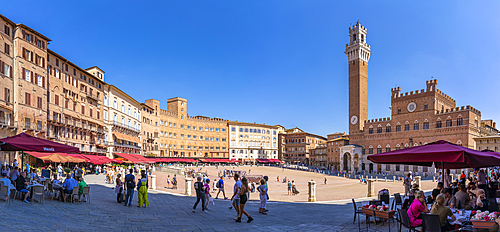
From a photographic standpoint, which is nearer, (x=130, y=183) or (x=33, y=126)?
(x=130, y=183)

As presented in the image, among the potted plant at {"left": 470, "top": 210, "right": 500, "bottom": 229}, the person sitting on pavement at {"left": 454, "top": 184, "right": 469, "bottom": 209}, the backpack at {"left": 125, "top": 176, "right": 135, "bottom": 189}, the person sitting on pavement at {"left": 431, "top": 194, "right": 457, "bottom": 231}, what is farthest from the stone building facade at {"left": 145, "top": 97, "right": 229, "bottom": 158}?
the potted plant at {"left": 470, "top": 210, "right": 500, "bottom": 229}

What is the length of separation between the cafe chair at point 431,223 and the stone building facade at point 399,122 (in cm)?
5331

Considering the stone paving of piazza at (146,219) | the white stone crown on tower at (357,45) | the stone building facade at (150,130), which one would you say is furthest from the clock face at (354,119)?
the stone paving of piazza at (146,219)

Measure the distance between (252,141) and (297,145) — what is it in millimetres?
15297

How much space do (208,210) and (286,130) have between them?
97490 mm

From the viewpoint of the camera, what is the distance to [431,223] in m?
6.12

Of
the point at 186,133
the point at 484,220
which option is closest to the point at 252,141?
the point at 186,133

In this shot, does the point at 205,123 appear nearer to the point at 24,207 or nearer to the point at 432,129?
the point at 432,129

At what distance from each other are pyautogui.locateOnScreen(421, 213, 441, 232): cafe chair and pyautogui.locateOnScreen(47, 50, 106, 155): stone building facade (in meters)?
37.4

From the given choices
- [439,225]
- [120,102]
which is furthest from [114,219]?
[120,102]

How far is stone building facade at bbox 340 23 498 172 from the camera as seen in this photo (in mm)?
51625

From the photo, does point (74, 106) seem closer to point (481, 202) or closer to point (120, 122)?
point (120, 122)

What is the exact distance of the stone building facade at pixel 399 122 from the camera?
51.6 meters

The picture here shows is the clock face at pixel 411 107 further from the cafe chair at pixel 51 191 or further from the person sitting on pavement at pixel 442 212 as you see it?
the cafe chair at pixel 51 191
